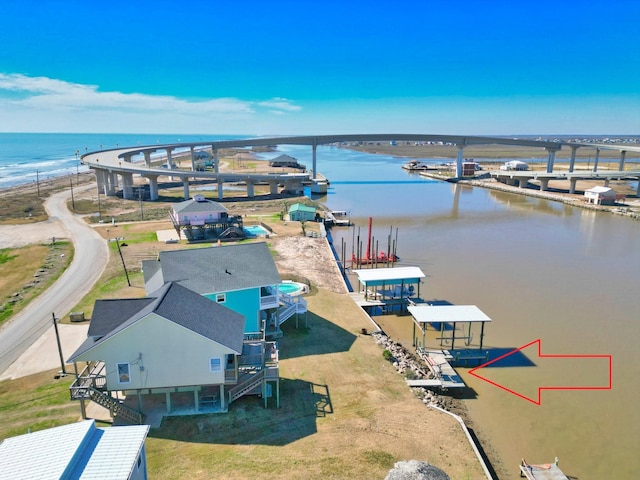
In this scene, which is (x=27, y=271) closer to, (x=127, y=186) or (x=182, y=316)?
(x=182, y=316)

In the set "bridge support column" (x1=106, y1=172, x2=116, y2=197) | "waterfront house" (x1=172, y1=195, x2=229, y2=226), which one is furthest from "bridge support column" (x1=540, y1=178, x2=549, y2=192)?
"bridge support column" (x1=106, y1=172, x2=116, y2=197)

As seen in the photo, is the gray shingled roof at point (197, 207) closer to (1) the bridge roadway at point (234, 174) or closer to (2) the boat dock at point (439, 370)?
(1) the bridge roadway at point (234, 174)

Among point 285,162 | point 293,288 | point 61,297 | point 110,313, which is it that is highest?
point 285,162

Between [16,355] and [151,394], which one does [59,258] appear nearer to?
[16,355]

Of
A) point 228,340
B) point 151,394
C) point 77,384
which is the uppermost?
point 228,340

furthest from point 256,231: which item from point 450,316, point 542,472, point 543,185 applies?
point 543,185

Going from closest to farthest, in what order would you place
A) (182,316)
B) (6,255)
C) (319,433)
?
(319,433) < (182,316) < (6,255)

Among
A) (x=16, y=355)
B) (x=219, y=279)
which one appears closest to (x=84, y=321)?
(x=16, y=355)

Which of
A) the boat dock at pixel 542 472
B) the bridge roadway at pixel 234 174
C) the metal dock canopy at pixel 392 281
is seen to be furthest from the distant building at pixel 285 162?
the boat dock at pixel 542 472
